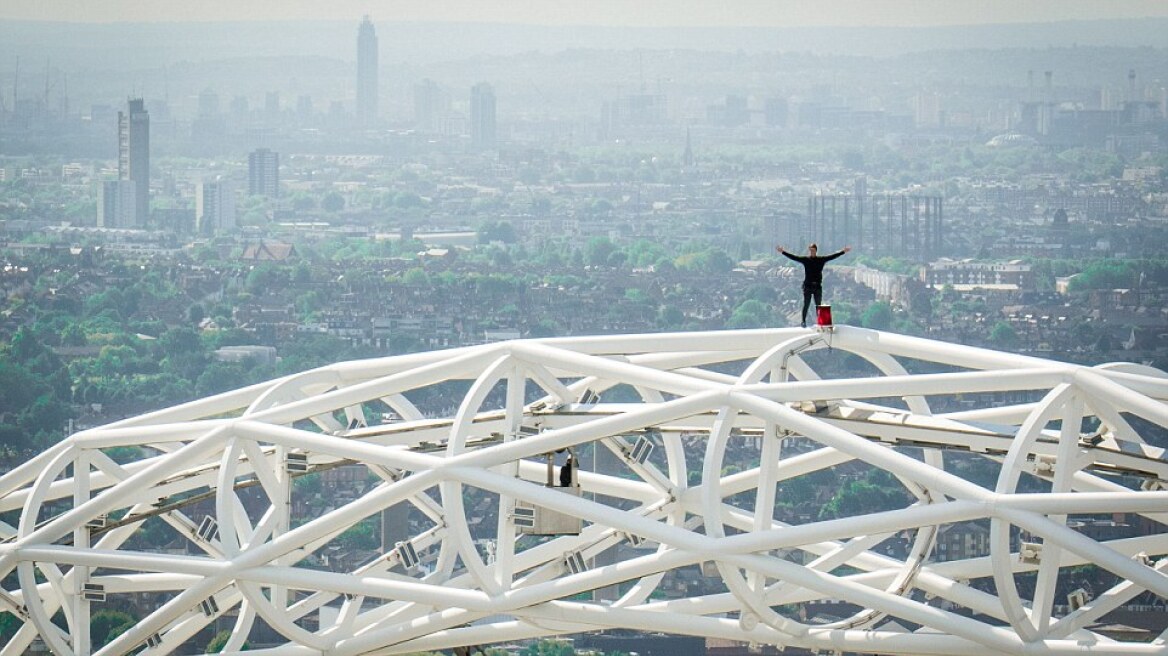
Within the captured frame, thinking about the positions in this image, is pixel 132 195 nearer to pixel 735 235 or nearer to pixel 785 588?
pixel 735 235

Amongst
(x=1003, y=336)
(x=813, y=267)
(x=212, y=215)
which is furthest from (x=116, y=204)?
(x=813, y=267)

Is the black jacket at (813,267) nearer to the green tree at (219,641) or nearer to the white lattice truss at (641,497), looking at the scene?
the white lattice truss at (641,497)

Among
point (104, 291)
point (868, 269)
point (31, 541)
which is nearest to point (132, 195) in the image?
point (104, 291)

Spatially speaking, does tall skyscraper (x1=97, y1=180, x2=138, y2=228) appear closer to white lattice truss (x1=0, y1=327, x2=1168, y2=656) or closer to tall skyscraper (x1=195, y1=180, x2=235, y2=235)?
tall skyscraper (x1=195, y1=180, x2=235, y2=235)

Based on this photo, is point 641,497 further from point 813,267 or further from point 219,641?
point 219,641

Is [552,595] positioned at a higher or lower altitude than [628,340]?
lower
